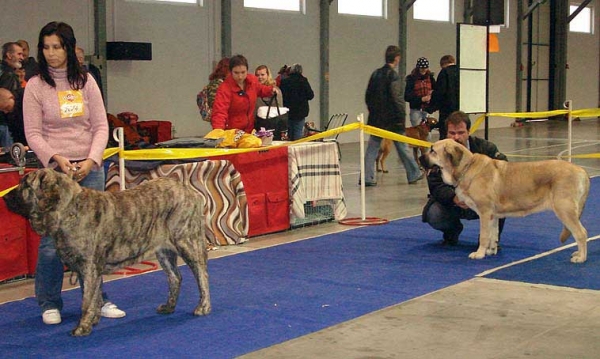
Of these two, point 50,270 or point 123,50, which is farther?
point 123,50

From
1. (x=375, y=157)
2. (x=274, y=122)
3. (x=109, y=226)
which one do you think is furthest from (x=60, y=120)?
(x=375, y=157)

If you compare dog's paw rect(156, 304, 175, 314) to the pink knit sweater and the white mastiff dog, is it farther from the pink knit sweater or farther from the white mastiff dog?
the white mastiff dog

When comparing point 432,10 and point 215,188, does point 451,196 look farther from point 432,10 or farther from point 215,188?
point 432,10

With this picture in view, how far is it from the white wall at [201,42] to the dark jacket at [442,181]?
7974 mm

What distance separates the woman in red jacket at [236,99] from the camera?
25.0 feet

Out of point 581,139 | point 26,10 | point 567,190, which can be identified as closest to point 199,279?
point 567,190

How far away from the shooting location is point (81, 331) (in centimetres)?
445

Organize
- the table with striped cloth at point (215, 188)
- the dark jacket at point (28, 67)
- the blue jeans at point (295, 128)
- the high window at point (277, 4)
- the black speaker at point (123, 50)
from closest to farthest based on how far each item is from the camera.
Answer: the table with striped cloth at point (215, 188) → the dark jacket at point (28, 67) → the blue jeans at point (295, 128) → the black speaker at point (123, 50) → the high window at point (277, 4)

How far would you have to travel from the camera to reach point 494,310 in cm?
487

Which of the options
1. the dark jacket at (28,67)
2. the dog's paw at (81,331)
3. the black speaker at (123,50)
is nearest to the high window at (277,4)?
the black speaker at (123,50)

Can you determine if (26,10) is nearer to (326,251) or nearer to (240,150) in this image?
(240,150)

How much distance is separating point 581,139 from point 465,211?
40.7ft

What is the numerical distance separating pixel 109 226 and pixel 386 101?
654cm

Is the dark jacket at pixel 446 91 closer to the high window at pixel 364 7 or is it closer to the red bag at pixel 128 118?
the red bag at pixel 128 118
